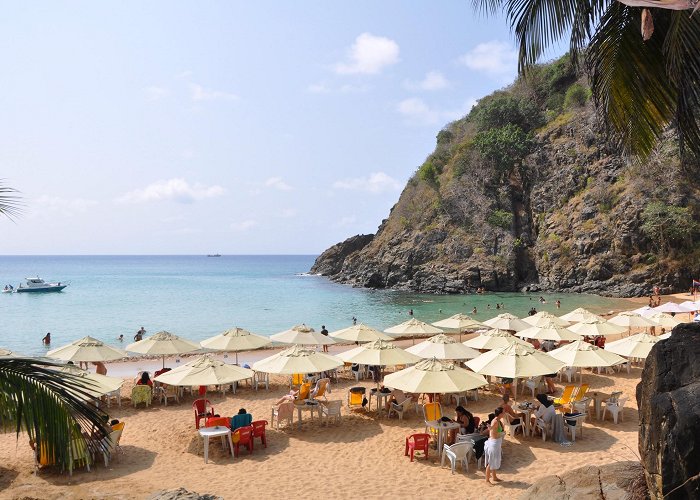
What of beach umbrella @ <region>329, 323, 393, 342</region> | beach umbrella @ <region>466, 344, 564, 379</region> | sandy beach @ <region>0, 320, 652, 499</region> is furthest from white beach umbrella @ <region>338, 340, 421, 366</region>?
beach umbrella @ <region>329, 323, 393, 342</region>

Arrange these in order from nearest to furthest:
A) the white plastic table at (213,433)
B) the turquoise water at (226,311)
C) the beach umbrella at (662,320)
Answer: the white plastic table at (213,433) < the beach umbrella at (662,320) < the turquoise water at (226,311)

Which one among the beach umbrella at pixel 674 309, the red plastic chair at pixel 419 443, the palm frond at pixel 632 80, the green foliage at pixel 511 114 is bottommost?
the red plastic chair at pixel 419 443

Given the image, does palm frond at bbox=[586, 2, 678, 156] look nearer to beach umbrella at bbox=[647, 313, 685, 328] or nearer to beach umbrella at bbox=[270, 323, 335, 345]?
beach umbrella at bbox=[270, 323, 335, 345]

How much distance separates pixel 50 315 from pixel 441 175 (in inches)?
1888

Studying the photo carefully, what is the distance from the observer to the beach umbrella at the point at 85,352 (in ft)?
55.6

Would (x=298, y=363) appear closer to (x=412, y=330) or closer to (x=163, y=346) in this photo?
(x=163, y=346)

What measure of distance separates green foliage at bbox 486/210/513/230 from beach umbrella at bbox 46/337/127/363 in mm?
50788

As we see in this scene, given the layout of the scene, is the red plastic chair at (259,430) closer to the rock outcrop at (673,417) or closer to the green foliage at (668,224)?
the rock outcrop at (673,417)

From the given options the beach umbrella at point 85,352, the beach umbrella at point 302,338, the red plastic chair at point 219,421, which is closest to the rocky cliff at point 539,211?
the beach umbrella at point 302,338

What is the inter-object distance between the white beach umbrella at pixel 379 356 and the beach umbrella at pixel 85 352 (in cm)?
782

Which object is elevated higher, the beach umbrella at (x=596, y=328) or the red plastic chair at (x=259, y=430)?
the beach umbrella at (x=596, y=328)

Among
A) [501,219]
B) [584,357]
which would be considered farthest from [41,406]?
[501,219]

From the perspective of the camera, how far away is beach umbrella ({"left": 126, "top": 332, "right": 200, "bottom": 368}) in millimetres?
18000

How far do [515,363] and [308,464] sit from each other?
5.43m
